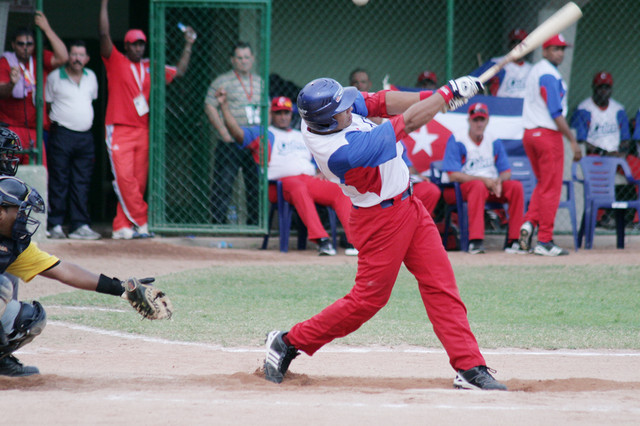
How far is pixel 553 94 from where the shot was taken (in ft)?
31.9

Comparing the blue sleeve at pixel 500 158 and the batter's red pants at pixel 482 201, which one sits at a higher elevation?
the blue sleeve at pixel 500 158

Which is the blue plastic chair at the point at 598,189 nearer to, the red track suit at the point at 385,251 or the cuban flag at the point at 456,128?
the cuban flag at the point at 456,128

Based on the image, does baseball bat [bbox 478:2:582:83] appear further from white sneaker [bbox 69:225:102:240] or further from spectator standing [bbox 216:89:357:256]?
white sneaker [bbox 69:225:102:240]

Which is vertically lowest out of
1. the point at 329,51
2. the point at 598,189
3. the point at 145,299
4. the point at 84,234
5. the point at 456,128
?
the point at 84,234

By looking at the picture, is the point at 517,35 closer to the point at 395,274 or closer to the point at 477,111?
the point at 477,111

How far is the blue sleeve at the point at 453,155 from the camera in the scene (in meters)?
10.4

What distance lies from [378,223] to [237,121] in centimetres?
612

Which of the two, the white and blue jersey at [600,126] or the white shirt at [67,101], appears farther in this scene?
the white and blue jersey at [600,126]

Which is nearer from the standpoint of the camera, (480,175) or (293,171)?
(293,171)

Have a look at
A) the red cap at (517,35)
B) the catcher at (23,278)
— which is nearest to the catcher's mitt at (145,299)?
the catcher at (23,278)

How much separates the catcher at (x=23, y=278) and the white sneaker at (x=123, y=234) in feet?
18.8

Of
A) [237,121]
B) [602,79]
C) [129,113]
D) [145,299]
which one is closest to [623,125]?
[602,79]

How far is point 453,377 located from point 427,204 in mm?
5373

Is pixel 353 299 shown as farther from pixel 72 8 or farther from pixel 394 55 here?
pixel 72 8
